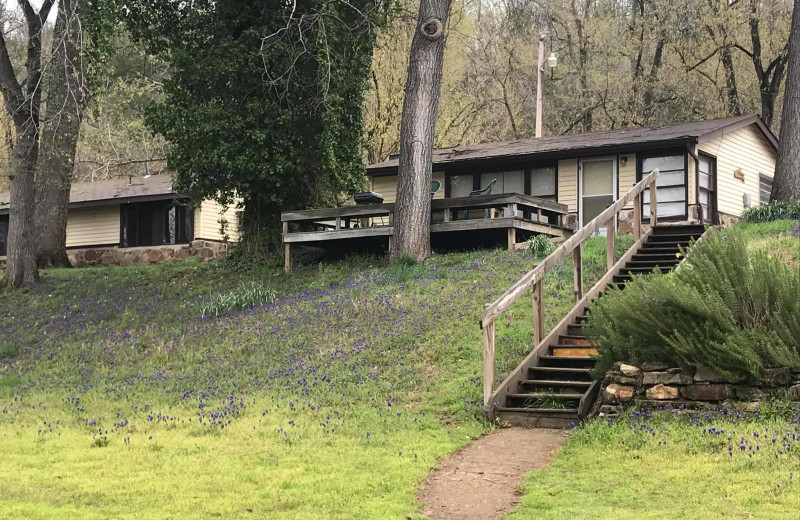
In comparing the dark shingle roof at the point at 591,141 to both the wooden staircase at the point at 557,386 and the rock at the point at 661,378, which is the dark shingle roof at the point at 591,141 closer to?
the wooden staircase at the point at 557,386

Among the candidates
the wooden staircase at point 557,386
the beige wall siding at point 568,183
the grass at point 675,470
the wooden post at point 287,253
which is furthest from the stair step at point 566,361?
the beige wall siding at point 568,183

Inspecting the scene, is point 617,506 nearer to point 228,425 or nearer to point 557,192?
point 228,425

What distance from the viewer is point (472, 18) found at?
45.2 metres

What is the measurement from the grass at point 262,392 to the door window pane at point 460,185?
7536 millimetres

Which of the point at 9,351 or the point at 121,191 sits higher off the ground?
the point at 121,191

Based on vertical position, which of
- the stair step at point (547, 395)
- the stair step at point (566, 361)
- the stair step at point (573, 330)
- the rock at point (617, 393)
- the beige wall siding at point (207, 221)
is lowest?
the stair step at point (547, 395)

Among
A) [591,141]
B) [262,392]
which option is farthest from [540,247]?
[262,392]

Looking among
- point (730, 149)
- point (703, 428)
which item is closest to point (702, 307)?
point (703, 428)

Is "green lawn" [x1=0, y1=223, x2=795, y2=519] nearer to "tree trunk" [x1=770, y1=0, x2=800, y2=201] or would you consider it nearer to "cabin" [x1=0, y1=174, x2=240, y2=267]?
"tree trunk" [x1=770, y1=0, x2=800, y2=201]

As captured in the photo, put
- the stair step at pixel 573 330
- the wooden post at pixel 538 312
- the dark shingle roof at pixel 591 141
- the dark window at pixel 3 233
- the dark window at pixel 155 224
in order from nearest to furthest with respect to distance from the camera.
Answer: the wooden post at pixel 538 312 → the stair step at pixel 573 330 → the dark shingle roof at pixel 591 141 → the dark window at pixel 155 224 → the dark window at pixel 3 233

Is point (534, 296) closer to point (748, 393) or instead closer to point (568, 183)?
point (748, 393)

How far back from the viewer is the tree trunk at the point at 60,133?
70.0 feet

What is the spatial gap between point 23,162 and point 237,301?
30.4ft

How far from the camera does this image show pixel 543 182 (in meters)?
26.6
